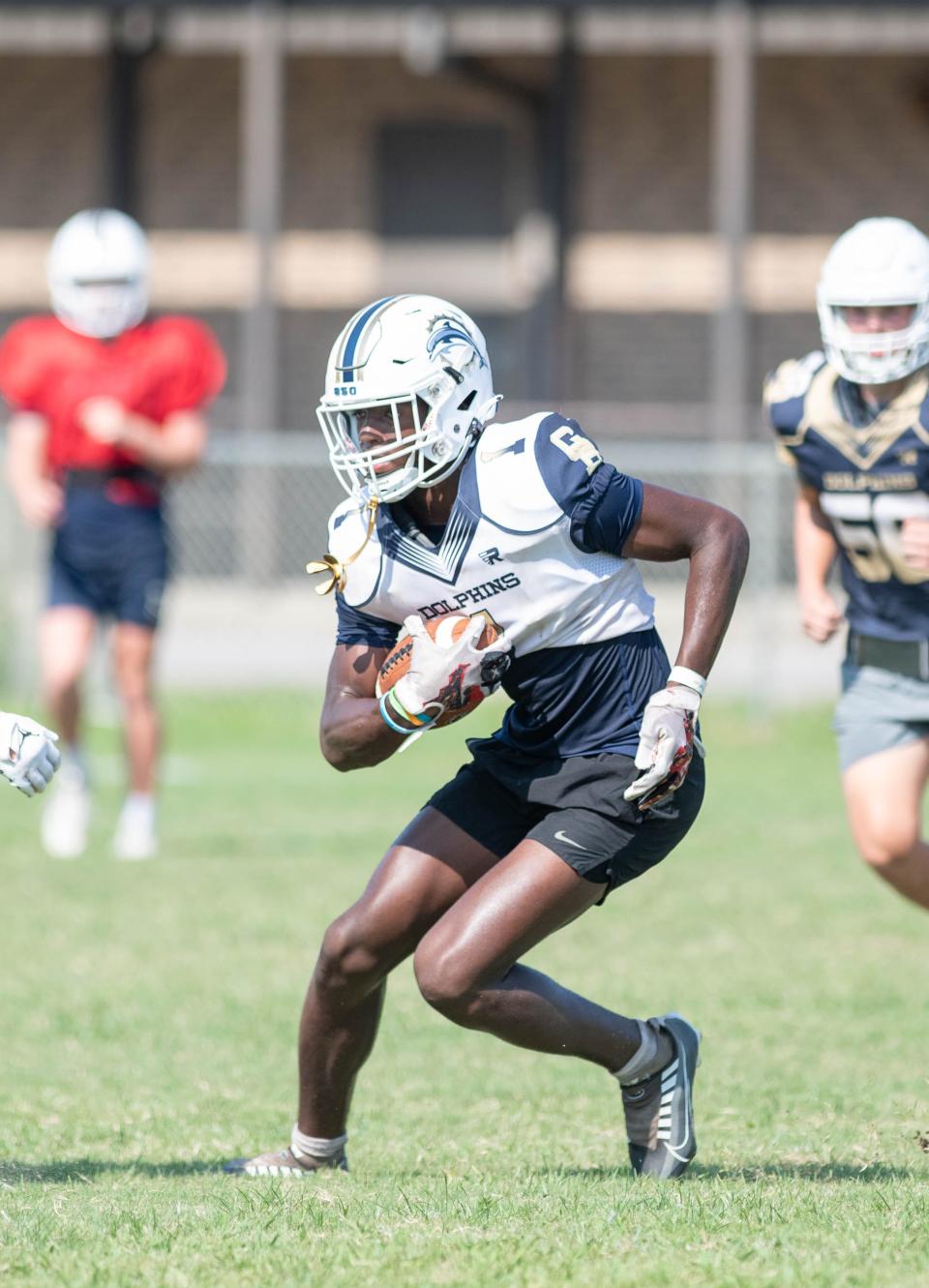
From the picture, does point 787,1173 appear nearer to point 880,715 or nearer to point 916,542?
point 880,715

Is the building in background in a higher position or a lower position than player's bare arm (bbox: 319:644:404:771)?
higher

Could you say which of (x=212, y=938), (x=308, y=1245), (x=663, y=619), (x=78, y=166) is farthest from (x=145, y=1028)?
(x=78, y=166)

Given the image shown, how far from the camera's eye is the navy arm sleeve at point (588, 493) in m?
4.63

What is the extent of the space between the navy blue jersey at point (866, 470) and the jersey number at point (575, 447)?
1.83 meters

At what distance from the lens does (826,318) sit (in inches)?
244

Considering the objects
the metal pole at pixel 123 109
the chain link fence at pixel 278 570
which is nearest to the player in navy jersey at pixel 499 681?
the chain link fence at pixel 278 570

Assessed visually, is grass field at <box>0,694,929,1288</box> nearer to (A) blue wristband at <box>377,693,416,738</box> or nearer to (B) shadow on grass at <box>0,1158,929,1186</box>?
(B) shadow on grass at <box>0,1158,929,1186</box>

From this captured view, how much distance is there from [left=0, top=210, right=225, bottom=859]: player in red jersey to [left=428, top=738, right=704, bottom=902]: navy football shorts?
4878 mm

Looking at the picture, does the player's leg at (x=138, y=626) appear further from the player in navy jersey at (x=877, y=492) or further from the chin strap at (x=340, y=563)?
the chin strap at (x=340, y=563)

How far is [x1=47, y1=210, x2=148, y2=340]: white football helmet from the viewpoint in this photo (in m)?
9.53

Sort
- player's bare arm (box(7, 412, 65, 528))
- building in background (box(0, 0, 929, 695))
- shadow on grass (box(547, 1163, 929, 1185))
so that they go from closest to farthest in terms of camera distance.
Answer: shadow on grass (box(547, 1163, 929, 1185))
player's bare arm (box(7, 412, 65, 528))
building in background (box(0, 0, 929, 695))

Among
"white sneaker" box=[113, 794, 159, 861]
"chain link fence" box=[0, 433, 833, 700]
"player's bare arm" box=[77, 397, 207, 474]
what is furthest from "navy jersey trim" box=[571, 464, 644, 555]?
"chain link fence" box=[0, 433, 833, 700]

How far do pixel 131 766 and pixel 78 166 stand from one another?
12455 mm

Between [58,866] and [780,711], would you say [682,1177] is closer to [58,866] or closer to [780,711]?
[58,866]
